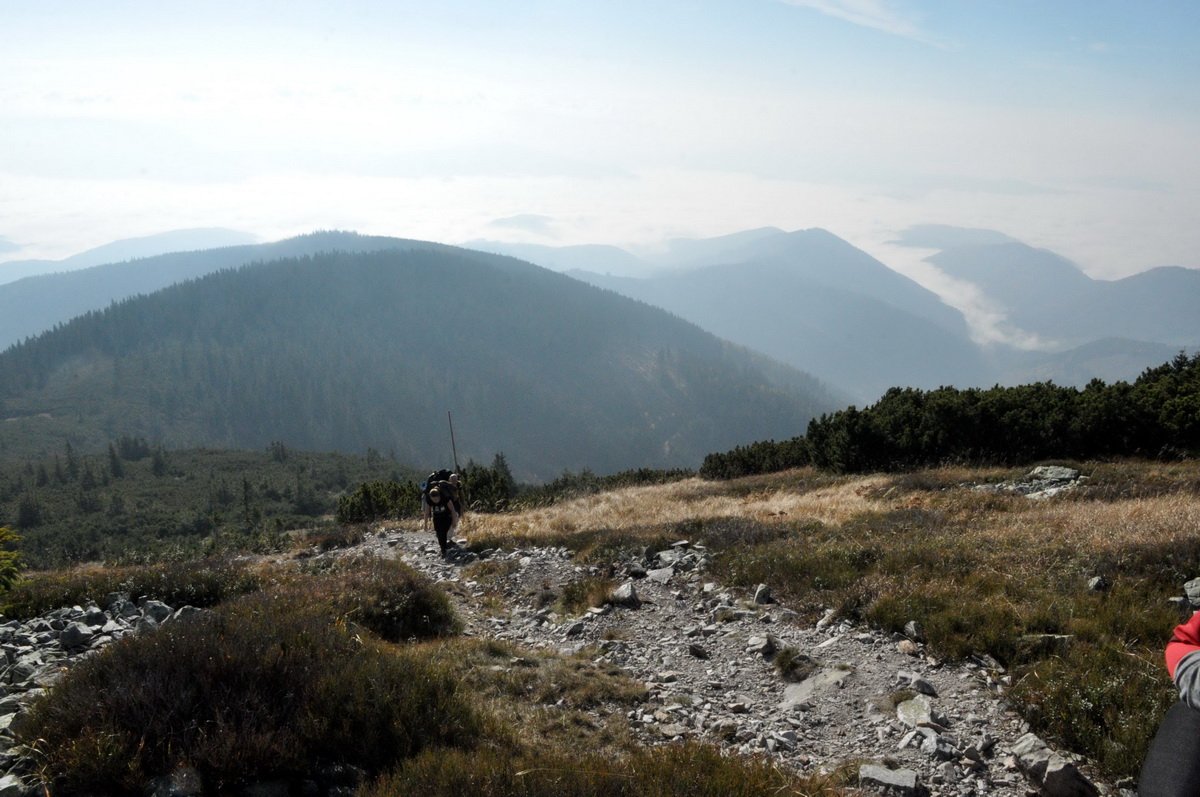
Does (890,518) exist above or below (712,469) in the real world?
above

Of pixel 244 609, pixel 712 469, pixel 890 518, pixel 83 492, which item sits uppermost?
pixel 244 609

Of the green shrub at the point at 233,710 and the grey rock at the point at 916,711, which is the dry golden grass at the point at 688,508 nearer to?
the grey rock at the point at 916,711

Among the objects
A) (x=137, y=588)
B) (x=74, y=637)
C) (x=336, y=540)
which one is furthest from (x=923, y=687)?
(x=336, y=540)

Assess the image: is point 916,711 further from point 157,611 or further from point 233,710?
point 157,611

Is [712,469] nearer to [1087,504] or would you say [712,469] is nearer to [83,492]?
[1087,504]

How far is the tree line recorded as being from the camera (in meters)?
21.4

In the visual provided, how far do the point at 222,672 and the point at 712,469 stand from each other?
31.3 metres

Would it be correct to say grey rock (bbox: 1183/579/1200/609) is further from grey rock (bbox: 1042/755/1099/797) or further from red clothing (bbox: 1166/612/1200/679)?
red clothing (bbox: 1166/612/1200/679)

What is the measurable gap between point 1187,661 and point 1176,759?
0.55 meters

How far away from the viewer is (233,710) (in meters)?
5.57

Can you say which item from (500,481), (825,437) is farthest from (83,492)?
(825,437)

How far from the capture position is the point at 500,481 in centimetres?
3091

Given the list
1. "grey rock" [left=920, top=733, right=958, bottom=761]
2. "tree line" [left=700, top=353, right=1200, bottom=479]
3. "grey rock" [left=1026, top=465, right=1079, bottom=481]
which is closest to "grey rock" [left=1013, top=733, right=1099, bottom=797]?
"grey rock" [left=920, top=733, right=958, bottom=761]

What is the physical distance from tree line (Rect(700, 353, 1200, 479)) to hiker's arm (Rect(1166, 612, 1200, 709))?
857 inches
